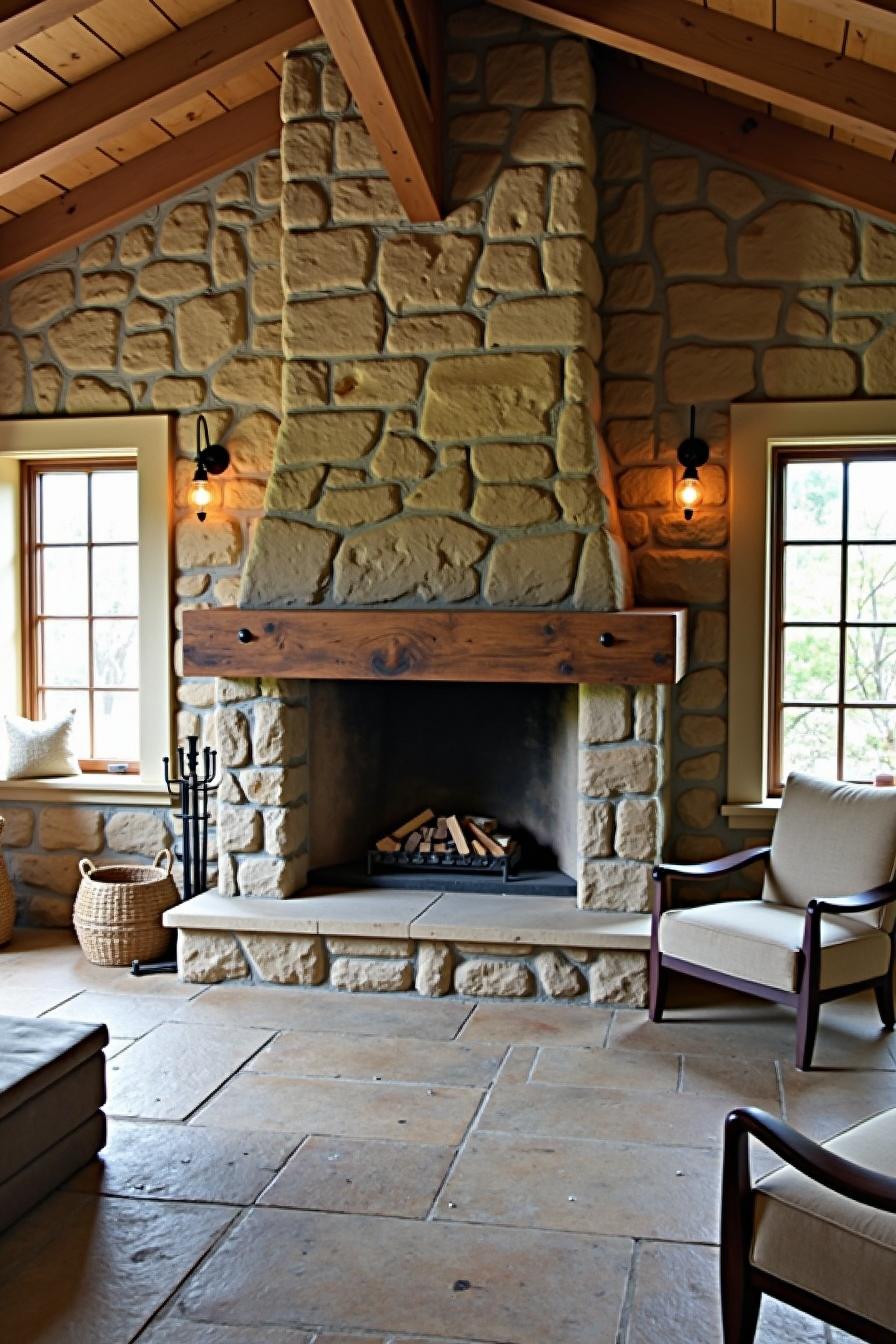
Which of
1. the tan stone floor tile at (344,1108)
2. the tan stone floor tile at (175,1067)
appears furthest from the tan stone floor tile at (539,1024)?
the tan stone floor tile at (175,1067)

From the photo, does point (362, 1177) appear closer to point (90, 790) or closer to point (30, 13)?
point (90, 790)

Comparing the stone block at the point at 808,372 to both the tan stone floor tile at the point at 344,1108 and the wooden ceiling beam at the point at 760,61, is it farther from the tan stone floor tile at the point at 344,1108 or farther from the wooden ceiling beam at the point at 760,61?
the tan stone floor tile at the point at 344,1108

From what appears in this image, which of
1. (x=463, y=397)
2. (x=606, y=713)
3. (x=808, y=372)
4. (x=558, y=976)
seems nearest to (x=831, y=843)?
(x=606, y=713)

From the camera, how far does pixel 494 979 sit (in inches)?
182

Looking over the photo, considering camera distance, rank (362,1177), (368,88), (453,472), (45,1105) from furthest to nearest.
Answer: (453,472) < (368,88) < (362,1177) < (45,1105)

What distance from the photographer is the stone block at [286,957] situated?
4727 millimetres

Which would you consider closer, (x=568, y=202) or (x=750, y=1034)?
(x=750, y=1034)

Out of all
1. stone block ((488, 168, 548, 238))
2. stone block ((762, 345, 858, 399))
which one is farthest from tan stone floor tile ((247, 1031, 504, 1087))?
stone block ((488, 168, 548, 238))

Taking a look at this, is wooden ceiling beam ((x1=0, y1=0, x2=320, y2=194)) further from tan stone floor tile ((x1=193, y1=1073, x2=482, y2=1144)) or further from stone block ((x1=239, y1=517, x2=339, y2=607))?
tan stone floor tile ((x1=193, y1=1073, x2=482, y2=1144))

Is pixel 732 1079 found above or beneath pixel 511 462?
beneath

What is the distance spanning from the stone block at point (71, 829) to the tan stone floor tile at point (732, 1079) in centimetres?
290

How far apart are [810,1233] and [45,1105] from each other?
→ 5.97 ft

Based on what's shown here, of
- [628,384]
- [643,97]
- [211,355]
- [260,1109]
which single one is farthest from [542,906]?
[643,97]

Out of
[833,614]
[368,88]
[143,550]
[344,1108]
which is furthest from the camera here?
[143,550]
